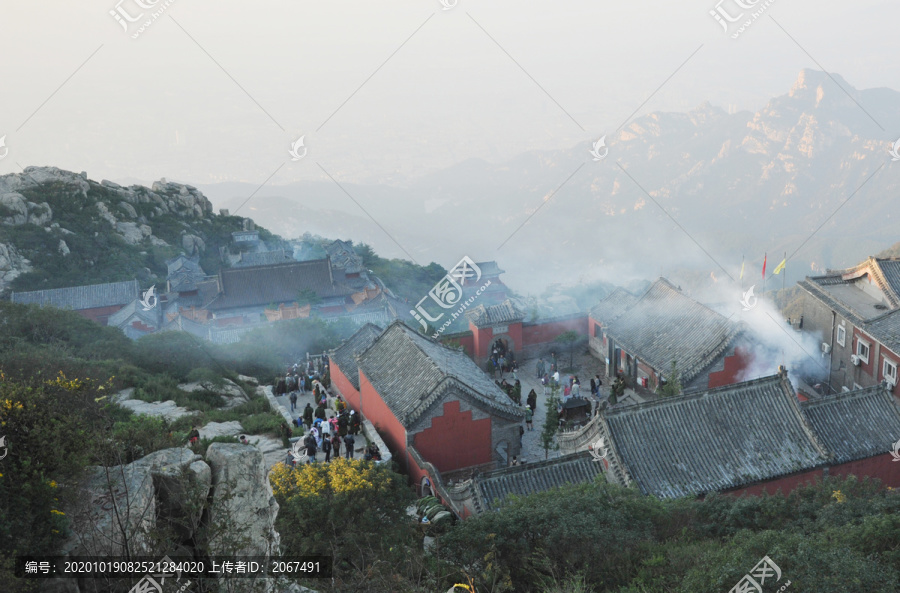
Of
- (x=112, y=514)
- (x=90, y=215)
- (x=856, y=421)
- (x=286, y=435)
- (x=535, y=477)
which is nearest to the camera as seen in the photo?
(x=112, y=514)

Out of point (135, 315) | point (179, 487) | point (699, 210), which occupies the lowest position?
point (179, 487)

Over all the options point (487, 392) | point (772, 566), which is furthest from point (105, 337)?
point (772, 566)

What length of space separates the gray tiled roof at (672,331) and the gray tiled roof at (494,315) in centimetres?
372

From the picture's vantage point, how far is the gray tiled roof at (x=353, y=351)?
24.6 meters

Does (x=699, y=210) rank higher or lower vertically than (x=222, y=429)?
higher

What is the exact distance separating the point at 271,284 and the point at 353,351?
23522mm

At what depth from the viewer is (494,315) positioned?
30.0 metres

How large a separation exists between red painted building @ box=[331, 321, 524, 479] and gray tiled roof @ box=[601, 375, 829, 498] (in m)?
3.73

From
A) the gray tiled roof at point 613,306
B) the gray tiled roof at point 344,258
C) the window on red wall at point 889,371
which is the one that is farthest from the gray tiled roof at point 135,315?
the window on red wall at point 889,371

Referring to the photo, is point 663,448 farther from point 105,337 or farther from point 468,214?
point 468,214

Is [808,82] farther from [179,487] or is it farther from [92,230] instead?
[179,487]

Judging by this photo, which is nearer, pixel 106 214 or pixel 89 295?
pixel 89 295

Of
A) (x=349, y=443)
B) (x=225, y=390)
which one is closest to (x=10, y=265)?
(x=225, y=390)

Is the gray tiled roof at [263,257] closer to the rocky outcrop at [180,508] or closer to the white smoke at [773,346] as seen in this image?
the white smoke at [773,346]
